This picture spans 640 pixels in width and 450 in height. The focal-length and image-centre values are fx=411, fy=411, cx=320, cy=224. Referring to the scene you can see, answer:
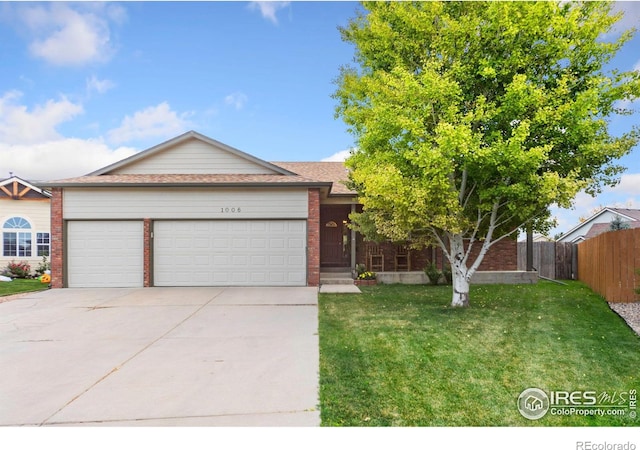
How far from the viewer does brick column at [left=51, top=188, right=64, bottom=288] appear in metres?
13.6

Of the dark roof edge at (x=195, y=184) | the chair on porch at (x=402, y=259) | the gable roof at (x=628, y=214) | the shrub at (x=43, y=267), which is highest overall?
the dark roof edge at (x=195, y=184)

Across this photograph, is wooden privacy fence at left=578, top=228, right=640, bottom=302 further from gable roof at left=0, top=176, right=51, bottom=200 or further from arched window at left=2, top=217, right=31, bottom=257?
arched window at left=2, top=217, right=31, bottom=257

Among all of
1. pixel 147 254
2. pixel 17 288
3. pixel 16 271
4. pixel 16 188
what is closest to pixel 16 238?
pixel 16 271

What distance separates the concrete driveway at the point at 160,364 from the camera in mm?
4074

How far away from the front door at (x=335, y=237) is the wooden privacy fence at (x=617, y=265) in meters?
8.87

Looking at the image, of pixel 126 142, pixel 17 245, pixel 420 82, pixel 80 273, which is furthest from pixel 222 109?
pixel 17 245

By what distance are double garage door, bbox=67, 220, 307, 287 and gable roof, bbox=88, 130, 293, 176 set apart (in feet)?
6.56

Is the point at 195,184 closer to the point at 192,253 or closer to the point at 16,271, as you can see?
the point at 192,253

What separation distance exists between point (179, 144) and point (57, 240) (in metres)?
5.13

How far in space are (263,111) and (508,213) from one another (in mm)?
10413

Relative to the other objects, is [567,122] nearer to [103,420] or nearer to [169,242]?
[103,420]

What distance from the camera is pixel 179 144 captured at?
1477cm

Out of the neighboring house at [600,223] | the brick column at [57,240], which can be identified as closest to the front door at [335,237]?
the brick column at [57,240]

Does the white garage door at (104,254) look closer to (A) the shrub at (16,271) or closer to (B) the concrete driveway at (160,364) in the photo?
(B) the concrete driveway at (160,364)
